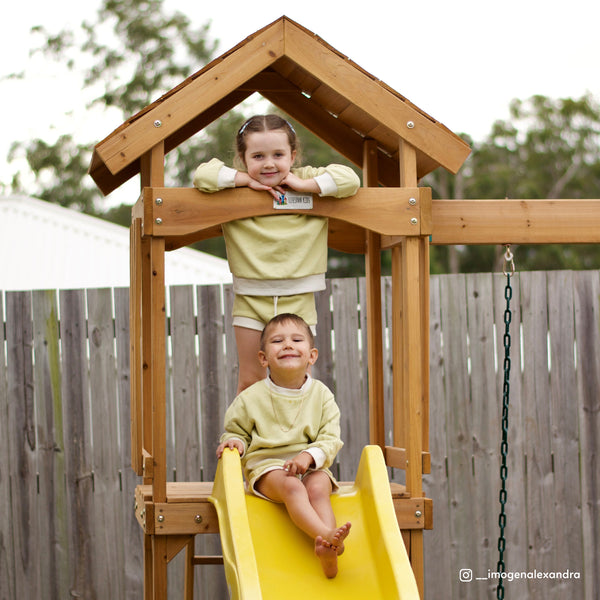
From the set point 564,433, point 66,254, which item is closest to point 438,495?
point 564,433

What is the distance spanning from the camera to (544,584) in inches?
214

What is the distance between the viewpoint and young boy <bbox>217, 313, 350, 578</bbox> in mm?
3539

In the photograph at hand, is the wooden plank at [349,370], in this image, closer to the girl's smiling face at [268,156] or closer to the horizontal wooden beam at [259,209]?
the horizontal wooden beam at [259,209]

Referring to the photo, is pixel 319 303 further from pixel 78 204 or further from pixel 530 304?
pixel 78 204

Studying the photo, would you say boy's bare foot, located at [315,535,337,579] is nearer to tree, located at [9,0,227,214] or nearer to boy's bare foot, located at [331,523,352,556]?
boy's bare foot, located at [331,523,352,556]

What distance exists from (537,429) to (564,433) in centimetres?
17

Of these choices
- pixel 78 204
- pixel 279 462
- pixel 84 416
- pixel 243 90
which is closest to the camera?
pixel 279 462

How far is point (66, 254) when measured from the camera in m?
10.5

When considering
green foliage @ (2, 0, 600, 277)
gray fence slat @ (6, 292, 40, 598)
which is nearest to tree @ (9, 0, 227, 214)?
green foliage @ (2, 0, 600, 277)

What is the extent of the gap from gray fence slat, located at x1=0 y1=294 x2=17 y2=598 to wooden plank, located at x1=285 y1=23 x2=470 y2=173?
8.42 feet

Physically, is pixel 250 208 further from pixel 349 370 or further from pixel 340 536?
pixel 349 370

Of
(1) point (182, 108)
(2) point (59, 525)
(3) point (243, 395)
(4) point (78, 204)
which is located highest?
(4) point (78, 204)

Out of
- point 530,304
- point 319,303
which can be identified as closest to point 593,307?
A: point 530,304

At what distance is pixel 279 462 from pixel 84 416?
209cm
